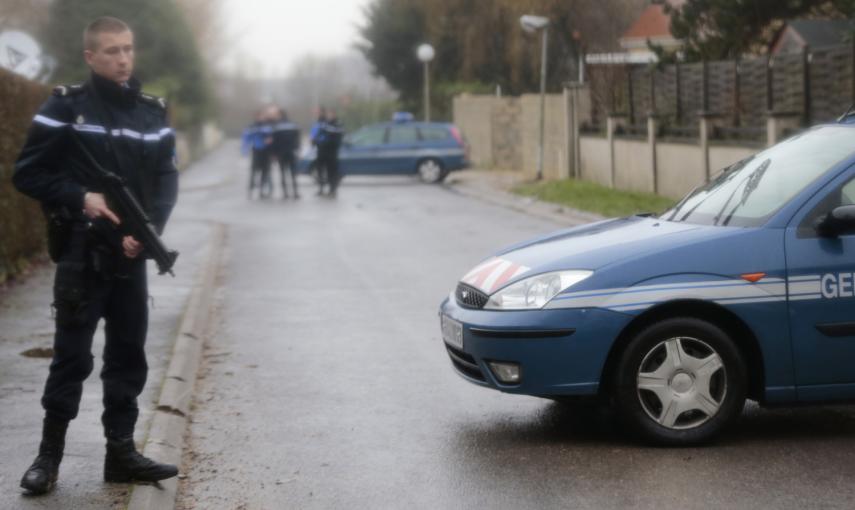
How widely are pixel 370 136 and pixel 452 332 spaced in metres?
30.5

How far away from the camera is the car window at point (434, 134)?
3681cm

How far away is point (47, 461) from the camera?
19.2 ft


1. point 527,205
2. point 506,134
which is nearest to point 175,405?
point 527,205

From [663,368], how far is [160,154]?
247 centimetres

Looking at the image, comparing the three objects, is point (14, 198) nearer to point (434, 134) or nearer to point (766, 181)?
point (766, 181)

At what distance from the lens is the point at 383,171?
37062 millimetres

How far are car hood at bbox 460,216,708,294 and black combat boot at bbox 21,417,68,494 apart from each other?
2164mm

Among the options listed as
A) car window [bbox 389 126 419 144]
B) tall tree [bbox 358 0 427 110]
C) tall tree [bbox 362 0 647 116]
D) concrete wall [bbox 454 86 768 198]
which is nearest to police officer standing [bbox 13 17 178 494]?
concrete wall [bbox 454 86 768 198]

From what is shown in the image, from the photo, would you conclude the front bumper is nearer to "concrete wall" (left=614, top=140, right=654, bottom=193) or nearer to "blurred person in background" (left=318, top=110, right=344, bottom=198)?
"concrete wall" (left=614, top=140, right=654, bottom=193)

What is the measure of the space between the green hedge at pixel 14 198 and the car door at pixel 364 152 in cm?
2060

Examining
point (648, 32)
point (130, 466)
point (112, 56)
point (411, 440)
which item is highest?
point (648, 32)

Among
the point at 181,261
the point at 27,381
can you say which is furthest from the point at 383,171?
the point at 27,381

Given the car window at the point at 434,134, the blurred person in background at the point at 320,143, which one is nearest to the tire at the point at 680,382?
the blurred person in background at the point at 320,143

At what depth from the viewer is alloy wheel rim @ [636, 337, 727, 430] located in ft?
21.4
